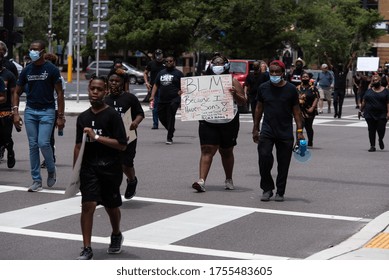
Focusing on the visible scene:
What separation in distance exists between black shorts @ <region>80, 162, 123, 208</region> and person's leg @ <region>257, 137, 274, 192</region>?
13.1 feet

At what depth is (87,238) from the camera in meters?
8.21

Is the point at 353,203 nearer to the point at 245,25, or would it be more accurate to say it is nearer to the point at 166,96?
the point at 166,96

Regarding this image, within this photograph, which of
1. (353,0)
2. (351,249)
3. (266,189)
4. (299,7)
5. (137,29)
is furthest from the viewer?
(353,0)

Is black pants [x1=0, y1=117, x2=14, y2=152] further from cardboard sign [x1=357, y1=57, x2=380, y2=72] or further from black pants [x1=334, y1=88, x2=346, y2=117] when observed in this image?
cardboard sign [x1=357, y1=57, x2=380, y2=72]

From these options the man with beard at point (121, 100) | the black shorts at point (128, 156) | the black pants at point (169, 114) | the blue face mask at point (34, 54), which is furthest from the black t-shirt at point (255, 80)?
the man with beard at point (121, 100)

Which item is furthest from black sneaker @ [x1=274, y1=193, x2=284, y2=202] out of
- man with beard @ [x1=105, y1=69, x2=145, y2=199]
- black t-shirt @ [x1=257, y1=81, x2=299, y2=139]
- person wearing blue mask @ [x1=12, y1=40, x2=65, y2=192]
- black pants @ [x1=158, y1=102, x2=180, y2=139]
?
black pants @ [x1=158, y1=102, x2=180, y2=139]

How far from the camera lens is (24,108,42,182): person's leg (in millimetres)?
12672

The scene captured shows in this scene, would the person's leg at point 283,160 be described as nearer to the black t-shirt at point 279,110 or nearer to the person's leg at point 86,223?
the black t-shirt at point 279,110

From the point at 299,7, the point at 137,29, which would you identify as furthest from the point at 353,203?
the point at 299,7

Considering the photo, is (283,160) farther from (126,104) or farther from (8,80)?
(8,80)

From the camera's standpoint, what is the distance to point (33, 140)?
1273cm

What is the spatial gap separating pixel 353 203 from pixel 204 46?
32.0 m

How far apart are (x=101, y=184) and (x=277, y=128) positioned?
4.27 m

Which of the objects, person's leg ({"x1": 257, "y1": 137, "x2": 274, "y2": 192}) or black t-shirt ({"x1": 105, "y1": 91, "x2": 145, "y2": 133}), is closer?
black t-shirt ({"x1": 105, "y1": 91, "x2": 145, "y2": 133})
